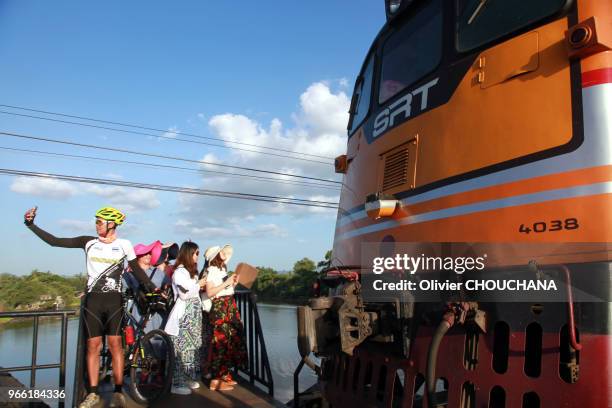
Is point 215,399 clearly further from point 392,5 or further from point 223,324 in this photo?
point 392,5

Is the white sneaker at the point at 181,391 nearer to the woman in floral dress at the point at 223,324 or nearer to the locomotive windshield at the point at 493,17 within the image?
the woman in floral dress at the point at 223,324

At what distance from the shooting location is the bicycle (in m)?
4.73

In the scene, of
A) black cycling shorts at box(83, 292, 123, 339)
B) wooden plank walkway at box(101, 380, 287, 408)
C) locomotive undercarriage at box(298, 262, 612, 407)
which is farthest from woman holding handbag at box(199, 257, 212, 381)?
locomotive undercarriage at box(298, 262, 612, 407)

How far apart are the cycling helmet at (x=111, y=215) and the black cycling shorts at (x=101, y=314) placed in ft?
2.33

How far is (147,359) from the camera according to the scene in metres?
4.98

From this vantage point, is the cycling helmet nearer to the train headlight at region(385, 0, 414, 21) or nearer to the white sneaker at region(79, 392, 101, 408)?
the white sneaker at region(79, 392, 101, 408)

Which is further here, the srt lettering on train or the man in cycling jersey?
the man in cycling jersey

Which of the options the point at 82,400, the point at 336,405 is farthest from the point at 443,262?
the point at 82,400

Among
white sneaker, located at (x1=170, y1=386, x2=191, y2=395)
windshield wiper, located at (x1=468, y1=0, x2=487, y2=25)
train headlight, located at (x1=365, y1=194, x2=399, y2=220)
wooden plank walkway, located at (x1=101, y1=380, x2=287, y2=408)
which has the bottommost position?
wooden plank walkway, located at (x1=101, y1=380, x2=287, y2=408)

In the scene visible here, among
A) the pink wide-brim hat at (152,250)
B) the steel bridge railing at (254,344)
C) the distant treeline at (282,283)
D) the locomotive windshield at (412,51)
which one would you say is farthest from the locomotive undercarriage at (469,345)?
the distant treeline at (282,283)

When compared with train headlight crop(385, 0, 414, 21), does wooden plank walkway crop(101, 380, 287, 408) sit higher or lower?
lower

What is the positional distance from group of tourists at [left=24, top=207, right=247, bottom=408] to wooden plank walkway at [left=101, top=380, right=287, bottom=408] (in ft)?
0.43

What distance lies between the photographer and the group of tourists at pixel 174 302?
435 centimetres

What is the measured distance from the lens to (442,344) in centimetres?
238
